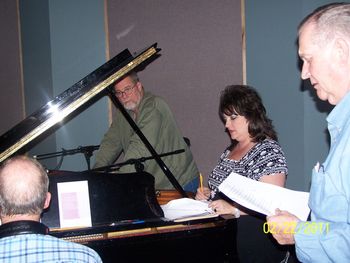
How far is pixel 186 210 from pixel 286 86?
2191mm

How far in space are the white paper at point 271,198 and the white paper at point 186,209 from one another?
1.63 feet

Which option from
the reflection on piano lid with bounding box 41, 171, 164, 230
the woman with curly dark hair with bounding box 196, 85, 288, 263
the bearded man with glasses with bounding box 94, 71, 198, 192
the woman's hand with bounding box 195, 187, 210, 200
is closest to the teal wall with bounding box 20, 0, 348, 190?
the bearded man with glasses with bounding box 94, 71, 198, 192

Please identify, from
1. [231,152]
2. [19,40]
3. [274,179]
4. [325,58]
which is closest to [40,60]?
[19,40]

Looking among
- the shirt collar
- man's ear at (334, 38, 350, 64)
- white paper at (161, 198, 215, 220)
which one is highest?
man's ear at (334, 38, 350, 64)

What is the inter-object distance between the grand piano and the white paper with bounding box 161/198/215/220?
9 cm

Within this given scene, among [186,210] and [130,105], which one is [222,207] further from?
[130,105]

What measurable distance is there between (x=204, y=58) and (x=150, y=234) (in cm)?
257

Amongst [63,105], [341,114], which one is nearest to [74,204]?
[63,105]

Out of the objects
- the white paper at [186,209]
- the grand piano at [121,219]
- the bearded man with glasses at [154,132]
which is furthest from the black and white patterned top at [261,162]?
the bearded man with glasses at [154,132]

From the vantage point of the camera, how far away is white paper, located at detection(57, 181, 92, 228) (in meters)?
2.17

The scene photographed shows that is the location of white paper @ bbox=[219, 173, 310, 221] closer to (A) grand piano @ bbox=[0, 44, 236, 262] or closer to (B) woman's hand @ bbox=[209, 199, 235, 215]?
(A) grand piano @ bbox=[0, 44, 236, 262]

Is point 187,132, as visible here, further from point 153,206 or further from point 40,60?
point 153,206
